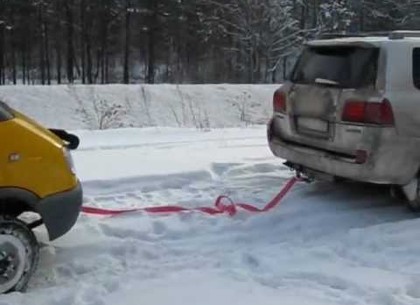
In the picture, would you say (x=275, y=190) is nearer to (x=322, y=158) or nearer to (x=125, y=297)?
(x=322, y=158)

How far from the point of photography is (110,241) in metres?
5.39

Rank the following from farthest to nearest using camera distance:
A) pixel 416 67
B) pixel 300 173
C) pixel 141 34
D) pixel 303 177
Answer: pixel 141 34
pixel 303 177
pixel 300 173
pixel 416 67

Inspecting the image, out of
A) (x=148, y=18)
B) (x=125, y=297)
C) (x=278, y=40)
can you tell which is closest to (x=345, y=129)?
(x=125, y=297)

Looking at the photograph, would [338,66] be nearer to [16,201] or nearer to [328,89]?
[328,89]

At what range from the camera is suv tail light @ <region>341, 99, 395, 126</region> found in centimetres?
579

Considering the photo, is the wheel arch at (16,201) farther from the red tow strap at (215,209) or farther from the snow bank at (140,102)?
the snow bank at (140,102)

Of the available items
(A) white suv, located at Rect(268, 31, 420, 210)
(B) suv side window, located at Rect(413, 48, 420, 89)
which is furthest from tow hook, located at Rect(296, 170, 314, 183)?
(B) suv side window, located at Rect(413, 48, 420, 89)

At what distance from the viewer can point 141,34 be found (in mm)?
53312

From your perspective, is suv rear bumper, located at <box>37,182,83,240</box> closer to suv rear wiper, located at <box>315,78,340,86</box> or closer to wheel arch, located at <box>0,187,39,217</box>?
wheel arch, located at <box>0,187,39,217</box>

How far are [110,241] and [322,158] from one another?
211 cm

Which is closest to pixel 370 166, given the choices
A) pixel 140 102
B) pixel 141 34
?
pixel 140 102

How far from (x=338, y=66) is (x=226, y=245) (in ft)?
6.82

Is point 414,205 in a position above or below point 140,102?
above

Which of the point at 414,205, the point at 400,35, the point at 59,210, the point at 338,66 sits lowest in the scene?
the point at 414,205
